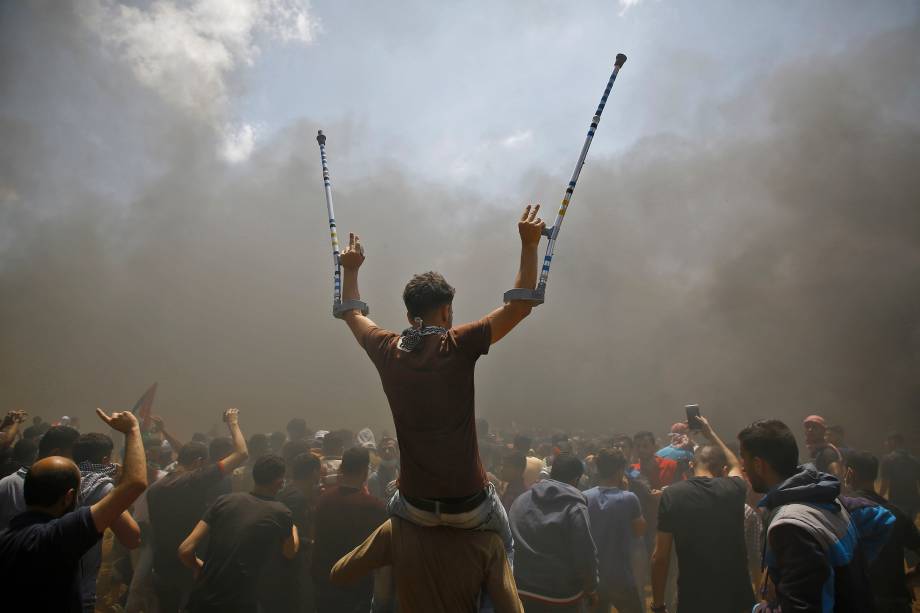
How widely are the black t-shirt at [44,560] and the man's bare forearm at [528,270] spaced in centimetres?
225

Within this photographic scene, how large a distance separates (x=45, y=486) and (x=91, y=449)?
145 centimetres

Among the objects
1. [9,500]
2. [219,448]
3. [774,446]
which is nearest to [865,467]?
[774,446]

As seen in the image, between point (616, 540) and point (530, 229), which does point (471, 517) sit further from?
point (616, 540)

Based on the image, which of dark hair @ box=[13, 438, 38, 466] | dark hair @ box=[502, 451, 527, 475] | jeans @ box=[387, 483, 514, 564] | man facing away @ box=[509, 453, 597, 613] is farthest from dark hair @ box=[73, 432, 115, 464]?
dark hair @ box=[502, 451, 527, 475]

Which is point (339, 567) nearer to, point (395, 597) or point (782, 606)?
point (395, 597)

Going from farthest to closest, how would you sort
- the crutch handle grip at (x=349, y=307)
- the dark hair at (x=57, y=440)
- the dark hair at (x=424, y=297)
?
the dark hair at (x=57, y=440), the crutch handle grip at (x=349, y=307), the dark hair at (x=424, y=297)

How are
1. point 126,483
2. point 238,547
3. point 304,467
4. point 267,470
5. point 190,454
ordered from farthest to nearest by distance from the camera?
point 190,454
point 304,467
point 267,470
point 238,547
point 126,483

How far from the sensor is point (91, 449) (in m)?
3.63

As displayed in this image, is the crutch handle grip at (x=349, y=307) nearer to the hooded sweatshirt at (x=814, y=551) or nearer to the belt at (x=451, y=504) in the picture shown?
the belt at (x=451, y=504)

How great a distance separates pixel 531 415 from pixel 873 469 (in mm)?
21017

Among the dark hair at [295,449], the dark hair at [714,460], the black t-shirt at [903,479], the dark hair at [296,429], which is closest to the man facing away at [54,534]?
the dark hair at [295,449]

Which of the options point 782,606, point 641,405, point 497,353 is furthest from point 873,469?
point 497,353

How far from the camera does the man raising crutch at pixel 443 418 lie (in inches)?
71.7

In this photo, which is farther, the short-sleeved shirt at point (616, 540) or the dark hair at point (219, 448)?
the dark hair at point (219, 448)
